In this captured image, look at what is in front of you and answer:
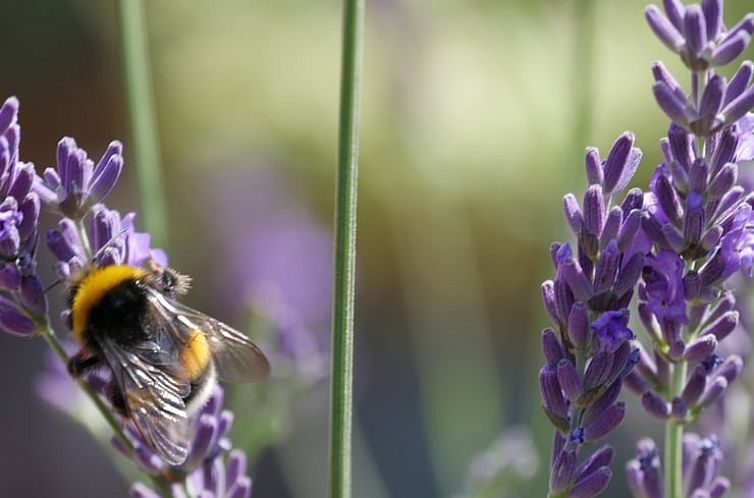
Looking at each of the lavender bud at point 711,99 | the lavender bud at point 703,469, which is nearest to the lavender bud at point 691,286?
the lavender bud at point 711,99

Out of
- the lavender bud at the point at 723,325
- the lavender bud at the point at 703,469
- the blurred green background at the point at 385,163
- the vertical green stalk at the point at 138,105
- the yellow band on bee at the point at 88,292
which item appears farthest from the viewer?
the blurred green background at the point at 385,163

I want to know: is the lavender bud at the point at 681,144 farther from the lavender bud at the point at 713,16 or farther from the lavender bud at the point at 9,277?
the lavender bud at the point at 9,277

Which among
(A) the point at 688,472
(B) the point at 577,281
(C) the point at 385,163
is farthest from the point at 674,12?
(C) the point at 385,163

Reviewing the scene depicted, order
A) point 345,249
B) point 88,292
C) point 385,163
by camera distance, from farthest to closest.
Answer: point 385,163 → point 88,292 → point 345,249

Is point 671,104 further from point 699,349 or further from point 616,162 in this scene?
point 699,349

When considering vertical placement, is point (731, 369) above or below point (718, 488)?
above

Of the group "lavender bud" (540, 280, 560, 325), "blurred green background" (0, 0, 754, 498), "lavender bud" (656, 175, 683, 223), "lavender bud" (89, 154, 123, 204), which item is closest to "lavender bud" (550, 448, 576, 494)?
"lavender bud" (540, 280, 560, 325)

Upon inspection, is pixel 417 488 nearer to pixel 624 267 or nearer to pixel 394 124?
pixel 394 124
